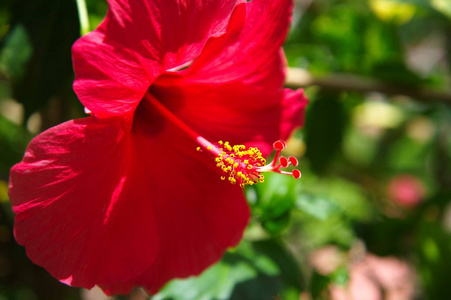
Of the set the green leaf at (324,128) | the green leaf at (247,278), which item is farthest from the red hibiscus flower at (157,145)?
the green leaf at (324,128)

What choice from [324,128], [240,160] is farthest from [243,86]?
[324,128]

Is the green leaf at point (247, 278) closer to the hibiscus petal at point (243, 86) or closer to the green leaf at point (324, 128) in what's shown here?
the hibiscus petal at point (243, 86)

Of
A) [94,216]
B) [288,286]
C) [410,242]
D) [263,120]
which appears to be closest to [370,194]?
[410,242]

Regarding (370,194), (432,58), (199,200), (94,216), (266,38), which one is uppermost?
(266,38)

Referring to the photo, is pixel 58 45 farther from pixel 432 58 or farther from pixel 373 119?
pixel 432 58

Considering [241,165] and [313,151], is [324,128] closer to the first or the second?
[313,151]

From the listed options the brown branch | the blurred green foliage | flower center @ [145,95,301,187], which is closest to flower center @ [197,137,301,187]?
flower center @ [145,95,301,187]
